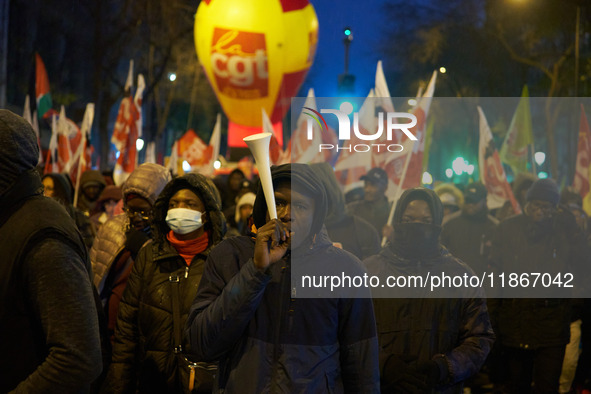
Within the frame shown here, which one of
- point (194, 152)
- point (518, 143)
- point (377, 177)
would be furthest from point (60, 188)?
point (194, 152)

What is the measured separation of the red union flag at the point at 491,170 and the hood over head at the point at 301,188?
11.5 ft

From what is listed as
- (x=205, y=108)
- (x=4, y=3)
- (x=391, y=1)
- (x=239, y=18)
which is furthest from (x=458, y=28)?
(x=205, y=108)

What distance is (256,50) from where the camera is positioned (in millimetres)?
12000

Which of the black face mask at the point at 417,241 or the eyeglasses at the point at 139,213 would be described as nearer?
the black face mask at the point at 417,241

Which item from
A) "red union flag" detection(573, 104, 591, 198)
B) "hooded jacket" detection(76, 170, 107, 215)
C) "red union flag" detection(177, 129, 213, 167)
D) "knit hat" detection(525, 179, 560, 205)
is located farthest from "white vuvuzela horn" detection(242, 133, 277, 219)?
"red union flag" detection(177, 129, 213, 167)

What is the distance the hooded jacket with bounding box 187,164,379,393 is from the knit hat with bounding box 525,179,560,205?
318cm

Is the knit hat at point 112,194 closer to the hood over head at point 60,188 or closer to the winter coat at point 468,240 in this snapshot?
the hood over head at point 60,188

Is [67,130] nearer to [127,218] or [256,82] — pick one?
[256,82]

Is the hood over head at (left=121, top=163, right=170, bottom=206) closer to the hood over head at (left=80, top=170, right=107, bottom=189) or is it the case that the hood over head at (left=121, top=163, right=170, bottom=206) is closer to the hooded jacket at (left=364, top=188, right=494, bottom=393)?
the hooded jacket at (left=364, top=188, right=494, bottom=393)

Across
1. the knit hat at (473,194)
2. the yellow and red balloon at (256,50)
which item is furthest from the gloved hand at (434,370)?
the yellow and red balloon at (256,50)

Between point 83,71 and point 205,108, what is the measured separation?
652cm

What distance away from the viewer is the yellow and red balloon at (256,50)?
39.1 ft

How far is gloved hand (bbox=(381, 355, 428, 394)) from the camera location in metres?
3.80

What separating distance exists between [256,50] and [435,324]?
8.72m
